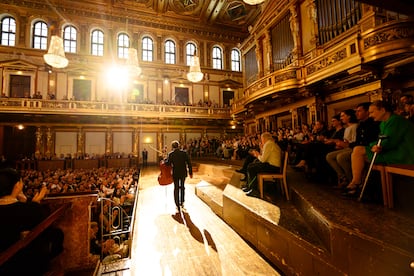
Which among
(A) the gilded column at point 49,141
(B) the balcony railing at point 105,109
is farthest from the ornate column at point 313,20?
(A) the gilded column at point 49,141

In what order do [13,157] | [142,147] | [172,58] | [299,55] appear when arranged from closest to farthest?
[299,55] → [13,157] → [142,147] → [172,58]

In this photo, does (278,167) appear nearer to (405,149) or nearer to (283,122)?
(405,149)

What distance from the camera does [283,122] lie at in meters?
9.58

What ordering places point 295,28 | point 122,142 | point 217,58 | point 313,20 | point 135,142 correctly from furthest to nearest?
point 217,58 < point 135,142 < point 122,142 < point 295,28 < point 313,20

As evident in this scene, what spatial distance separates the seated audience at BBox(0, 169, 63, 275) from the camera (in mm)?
1425

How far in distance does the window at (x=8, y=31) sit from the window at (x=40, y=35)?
3.64 feet

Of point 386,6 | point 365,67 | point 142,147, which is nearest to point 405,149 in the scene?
point 386,6

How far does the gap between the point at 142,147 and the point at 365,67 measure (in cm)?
1408

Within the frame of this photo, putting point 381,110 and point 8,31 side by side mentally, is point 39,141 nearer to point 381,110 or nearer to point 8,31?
point 8,31

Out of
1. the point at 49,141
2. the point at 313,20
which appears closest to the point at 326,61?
the point at 313,20

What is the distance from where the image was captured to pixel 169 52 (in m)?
16.7

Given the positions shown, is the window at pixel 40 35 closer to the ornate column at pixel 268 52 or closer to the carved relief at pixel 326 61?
the ornate column at pixel 268 52

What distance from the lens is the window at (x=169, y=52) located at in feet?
54.5

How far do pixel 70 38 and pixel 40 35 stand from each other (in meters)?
1.85
